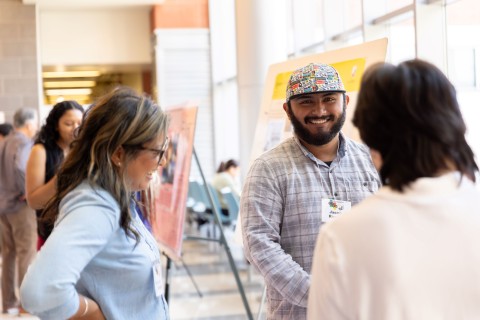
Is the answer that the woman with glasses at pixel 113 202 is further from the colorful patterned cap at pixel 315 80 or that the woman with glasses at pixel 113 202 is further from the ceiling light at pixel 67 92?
the ceiling light at pixel 67 92

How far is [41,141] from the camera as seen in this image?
3791 mm

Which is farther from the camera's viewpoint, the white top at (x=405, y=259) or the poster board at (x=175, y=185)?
the poster board at (x=175, y=185)

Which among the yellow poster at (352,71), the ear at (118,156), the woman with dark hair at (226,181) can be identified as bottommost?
the woman with dark hair at (226,181)

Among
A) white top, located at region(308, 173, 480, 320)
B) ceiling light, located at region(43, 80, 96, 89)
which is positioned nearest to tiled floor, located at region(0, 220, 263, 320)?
white top, located at region(308, 173, 480, 320)

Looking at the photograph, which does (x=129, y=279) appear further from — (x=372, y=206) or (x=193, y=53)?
(x=193, y=53)

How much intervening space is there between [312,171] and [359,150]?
0.22 metres

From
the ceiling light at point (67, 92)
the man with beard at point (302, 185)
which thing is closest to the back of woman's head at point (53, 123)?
the man with beard at point (302, 185)

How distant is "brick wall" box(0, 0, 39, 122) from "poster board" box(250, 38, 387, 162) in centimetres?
909

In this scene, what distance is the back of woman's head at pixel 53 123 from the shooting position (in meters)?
3.71

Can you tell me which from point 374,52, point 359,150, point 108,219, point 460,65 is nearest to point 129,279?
point 108,219

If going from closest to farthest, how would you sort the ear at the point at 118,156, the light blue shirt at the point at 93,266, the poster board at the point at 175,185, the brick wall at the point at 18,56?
the light blue shirt at the point at 93,266
the ear at the point at 118,156
the poster board at the point at 175,185
the brick wall at the point at 18,56

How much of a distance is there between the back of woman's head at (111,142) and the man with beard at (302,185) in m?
0.72

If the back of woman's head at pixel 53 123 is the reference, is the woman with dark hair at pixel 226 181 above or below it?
below

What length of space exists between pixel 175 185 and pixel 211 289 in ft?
7.89
